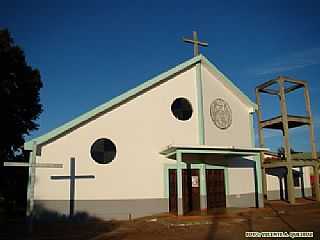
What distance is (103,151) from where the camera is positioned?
15.1 metres

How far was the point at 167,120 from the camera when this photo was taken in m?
17.1

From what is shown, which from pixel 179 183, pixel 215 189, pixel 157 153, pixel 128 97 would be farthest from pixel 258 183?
pixel 128 97

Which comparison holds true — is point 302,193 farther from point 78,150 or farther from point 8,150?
point 8,150

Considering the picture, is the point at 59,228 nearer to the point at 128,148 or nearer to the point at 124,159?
the point at 124,159

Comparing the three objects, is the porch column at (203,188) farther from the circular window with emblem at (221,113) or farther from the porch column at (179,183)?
the circular window with emblem at (221,113)

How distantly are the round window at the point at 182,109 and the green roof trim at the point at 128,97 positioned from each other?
1.42m

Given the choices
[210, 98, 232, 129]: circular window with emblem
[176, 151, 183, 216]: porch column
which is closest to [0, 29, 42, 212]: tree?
[176, 151, 183, 216]: porch column

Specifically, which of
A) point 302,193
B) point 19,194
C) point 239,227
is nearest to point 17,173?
point 19,194

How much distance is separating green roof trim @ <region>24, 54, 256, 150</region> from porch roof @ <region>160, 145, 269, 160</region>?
3.13 m

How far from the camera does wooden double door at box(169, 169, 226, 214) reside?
16484 mm

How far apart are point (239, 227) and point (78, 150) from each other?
7297mm

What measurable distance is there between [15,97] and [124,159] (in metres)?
11.1

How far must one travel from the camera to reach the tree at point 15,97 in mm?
21609

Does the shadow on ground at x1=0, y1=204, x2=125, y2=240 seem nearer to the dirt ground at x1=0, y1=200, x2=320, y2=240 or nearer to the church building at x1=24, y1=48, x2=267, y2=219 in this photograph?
the dirt ground at x1=0, y1=200, x2=320, y2=240
